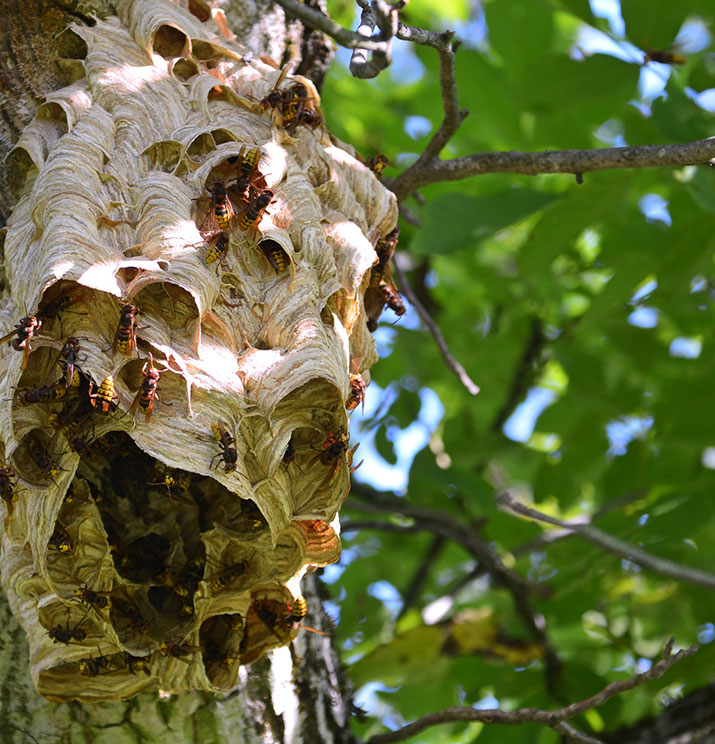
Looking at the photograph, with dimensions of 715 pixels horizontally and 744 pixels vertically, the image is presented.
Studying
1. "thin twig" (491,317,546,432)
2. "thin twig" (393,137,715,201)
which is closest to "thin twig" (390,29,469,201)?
"thin twig" (393,137,715,201)

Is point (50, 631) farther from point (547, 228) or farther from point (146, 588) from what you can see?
point (547, 228)

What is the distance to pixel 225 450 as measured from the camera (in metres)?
2.55

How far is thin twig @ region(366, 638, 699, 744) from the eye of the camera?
2.86m

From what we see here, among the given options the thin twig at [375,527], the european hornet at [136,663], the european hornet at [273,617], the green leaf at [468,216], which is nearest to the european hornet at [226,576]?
the european hornet at [273,617]

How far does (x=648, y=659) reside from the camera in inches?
195

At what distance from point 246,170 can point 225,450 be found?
969mm

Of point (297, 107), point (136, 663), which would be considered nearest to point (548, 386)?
point (297, 107)

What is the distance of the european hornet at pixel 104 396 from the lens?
248 cm

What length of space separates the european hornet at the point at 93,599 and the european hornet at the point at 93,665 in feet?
0.59

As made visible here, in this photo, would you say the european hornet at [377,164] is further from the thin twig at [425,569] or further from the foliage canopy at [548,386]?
the thin twig at [425,569]

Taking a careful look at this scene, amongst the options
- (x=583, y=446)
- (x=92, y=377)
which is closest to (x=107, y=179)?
(x=92, y=377)

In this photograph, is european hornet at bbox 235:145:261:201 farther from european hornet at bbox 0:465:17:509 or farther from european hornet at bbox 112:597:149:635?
european hornet at bbox 112:597:149:635

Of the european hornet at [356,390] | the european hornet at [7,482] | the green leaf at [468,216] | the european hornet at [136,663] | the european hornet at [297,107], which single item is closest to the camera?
the european hornet at [7,482]

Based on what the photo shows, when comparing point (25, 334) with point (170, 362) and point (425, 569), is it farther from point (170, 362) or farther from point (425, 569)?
point (425, 569)
